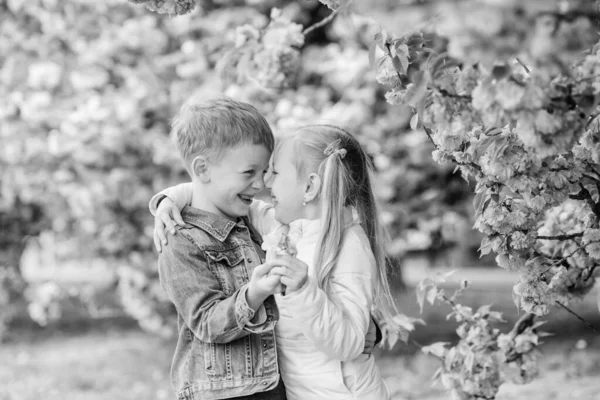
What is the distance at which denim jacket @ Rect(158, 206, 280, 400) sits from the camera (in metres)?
2.17

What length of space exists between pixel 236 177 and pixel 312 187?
0.73 ft

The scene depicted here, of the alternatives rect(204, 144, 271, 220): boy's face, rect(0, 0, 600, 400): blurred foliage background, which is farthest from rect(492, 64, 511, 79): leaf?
rect(0, 0, 600, 400): blurred foliage background

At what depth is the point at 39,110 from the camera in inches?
210

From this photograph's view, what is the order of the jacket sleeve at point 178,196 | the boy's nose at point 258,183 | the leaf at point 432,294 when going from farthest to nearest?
the leaf at point 432,294
the jacket sleeve at point 178,196
the boy's nose at point 258,183

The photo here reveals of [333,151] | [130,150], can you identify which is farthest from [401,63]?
[130,150]

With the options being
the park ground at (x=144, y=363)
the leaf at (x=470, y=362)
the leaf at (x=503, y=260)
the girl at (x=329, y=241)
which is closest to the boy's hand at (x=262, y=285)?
the girl at (x=329, y=241)

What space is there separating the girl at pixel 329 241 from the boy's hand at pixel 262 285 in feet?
0.55

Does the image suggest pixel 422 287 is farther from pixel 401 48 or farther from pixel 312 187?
pixel 401 48

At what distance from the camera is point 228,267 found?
2330 millimetres

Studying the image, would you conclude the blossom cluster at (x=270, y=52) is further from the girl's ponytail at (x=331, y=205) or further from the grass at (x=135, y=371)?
the grass at (x=135, y=371)

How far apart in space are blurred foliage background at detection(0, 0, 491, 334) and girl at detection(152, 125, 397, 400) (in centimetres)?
245

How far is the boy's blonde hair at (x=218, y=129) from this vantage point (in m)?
2.33

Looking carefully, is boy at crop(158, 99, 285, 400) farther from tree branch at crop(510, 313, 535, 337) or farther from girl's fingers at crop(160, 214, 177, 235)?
tree branch at crop(510, 313, 535, 337)

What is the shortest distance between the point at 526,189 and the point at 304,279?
0.59 m
